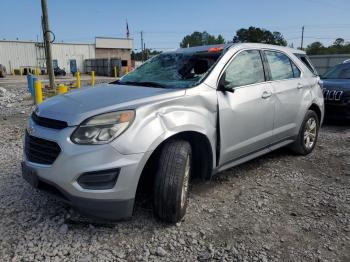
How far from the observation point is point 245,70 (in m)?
3.92

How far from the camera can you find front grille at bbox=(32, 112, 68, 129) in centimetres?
275

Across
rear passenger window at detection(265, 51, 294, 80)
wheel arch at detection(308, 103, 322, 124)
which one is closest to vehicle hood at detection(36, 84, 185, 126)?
rear passenger window at detection(265, 51, 294, 80)

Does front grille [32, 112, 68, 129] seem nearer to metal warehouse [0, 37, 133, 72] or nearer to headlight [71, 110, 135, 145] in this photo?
headlight [71, 110, 135, 145]

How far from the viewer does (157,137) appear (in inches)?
110

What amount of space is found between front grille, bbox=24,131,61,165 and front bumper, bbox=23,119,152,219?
0.15 feet

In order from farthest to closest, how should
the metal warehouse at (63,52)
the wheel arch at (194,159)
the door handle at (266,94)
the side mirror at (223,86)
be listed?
the metal warehouse at (63,52), the door handle at (266,94), the side mirror at (223,86), the wheel arch at (194,159)

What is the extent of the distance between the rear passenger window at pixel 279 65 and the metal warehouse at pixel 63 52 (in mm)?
43689

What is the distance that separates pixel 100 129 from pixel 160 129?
0.49 m

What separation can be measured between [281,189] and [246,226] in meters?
1.03

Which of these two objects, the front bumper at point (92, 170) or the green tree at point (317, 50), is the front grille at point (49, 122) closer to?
the front bumper at point (92, 170)

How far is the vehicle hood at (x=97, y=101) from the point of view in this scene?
275cm

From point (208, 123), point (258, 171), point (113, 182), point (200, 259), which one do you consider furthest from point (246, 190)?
point (113, 182)

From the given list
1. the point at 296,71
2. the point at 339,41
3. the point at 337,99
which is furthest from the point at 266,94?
the point at 339,41

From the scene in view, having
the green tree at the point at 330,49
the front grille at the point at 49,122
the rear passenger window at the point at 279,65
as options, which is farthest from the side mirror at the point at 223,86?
the green tree at the point at 330,49
